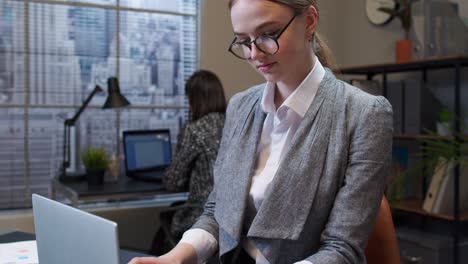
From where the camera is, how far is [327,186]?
43.3 inches

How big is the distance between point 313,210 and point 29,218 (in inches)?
97.7

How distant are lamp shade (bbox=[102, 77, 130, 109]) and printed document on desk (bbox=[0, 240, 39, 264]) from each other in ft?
5.32

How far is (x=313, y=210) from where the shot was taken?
110 cm

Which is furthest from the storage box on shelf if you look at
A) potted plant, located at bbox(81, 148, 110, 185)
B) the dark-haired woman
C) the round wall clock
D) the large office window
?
potted plant, located at bbox(81, 148, 110, 185)

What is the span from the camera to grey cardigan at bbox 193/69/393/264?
1.07 m

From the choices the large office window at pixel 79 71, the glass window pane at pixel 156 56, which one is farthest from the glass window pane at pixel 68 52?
the glass window pane at pixel 156 56

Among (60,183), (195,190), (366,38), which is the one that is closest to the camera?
(195,190)

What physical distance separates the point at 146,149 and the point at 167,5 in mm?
1006

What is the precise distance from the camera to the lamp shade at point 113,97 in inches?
124

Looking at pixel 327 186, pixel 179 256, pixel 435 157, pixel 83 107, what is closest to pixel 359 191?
pixel 327 186

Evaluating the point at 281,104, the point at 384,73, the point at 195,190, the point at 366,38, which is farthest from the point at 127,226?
the point at 281,104

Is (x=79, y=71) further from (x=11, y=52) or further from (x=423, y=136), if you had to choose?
(x=423, y=136)

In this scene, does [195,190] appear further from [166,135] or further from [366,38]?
[366,38]

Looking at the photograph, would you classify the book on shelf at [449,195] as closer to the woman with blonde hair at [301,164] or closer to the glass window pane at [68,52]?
the woman with blonde hair at [301,164]
